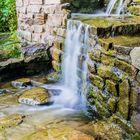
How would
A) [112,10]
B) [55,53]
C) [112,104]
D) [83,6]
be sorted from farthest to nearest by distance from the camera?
[83,6] → [55,53] → [112,10] → [112,104]

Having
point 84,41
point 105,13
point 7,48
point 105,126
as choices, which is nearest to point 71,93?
point 84,41

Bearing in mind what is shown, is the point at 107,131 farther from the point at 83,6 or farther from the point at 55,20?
the point at 83,6

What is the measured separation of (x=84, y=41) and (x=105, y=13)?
5.40 ft

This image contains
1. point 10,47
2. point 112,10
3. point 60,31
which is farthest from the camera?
point 10,47

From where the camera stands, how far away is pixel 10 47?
314 inches

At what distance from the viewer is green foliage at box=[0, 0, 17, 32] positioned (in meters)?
9.46

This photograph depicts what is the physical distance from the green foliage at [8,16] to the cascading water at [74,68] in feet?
11.3

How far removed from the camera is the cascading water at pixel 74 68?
572 centimetres

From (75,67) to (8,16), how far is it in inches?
174

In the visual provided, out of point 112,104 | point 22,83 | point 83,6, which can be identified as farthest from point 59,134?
point 83,6

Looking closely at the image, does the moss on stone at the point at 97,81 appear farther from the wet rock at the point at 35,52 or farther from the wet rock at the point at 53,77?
the wet rock at the point at 35,52

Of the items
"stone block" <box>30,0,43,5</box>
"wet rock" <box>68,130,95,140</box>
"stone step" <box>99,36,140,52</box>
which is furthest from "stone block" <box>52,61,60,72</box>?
"wet rock" <box>68,130,95,140</box>

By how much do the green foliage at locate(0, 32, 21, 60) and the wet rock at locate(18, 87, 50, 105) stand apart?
5.81ft

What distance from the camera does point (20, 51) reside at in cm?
771
